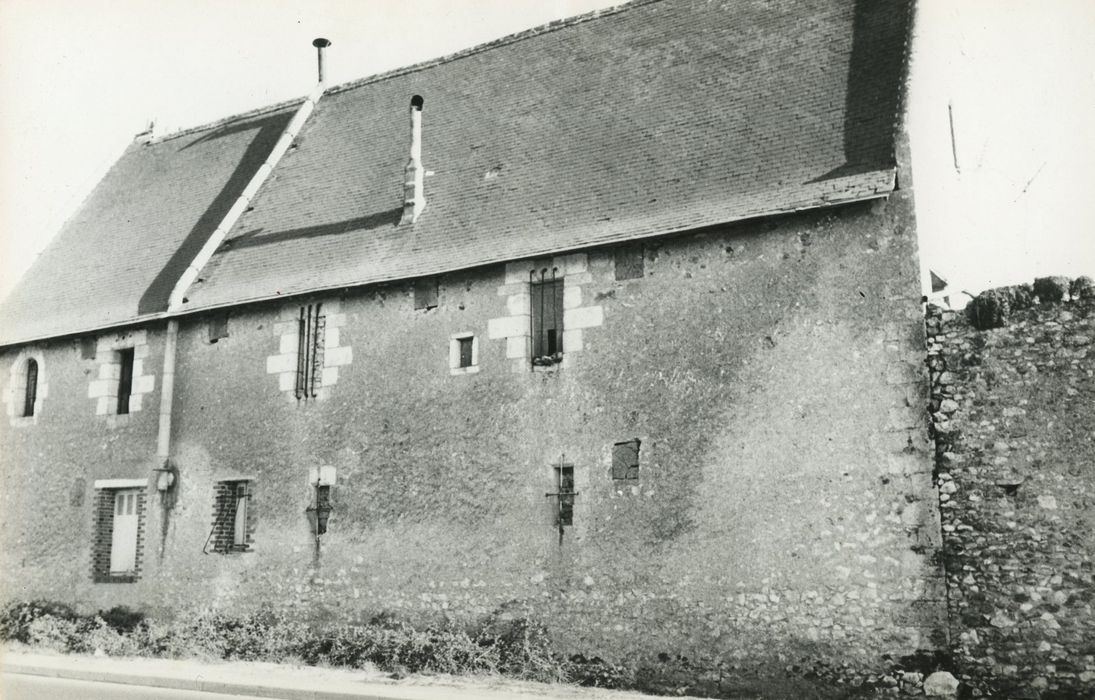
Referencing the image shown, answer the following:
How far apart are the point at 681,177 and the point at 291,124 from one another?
8.01 meters

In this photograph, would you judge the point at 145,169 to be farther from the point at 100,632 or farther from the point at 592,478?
the point at 592,478

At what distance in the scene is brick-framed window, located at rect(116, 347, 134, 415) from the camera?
1444cm

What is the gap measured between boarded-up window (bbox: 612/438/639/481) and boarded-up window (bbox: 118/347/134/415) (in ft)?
26.1

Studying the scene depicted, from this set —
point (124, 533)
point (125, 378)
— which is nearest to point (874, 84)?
point (125, 378)

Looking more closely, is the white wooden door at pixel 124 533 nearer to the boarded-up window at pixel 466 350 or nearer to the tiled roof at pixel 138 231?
the tiled roof at pixel 138 231

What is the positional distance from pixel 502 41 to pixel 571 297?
6142mm

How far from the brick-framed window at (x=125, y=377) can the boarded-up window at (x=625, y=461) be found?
26.1 ft

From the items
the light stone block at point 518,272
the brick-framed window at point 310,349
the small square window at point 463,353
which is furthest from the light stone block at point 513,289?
the brick-framed window at point 310,349

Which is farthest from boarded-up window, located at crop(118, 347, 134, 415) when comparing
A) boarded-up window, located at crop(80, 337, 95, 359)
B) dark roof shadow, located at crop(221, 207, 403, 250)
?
dark roof shadow, located at crop(221, 207, 403, 250)

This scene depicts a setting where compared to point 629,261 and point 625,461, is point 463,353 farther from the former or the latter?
point 625,461

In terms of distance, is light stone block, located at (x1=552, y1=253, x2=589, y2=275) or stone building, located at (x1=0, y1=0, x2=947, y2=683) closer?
stone building, located at (x1=0, y1=0, x2=947, y2=683)

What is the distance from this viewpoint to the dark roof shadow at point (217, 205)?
14.5 m

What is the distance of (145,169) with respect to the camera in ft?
59.8

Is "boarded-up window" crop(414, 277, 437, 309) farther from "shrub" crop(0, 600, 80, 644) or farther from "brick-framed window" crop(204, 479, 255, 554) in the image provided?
"shrub" crop(0, 600, 80, 644)
